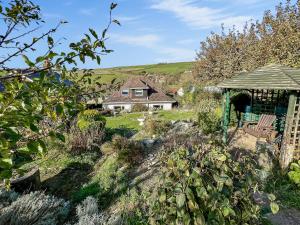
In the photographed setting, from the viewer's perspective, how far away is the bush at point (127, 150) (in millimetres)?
9883

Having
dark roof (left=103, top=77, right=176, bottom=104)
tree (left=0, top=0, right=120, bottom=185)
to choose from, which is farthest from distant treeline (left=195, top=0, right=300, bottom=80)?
tree (left=0, top=0, right=120, bottom=185)

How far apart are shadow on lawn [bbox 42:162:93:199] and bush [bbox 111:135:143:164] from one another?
4.40ft

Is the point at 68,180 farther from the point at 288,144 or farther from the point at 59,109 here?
the point at 59,109

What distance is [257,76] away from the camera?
39.2ft

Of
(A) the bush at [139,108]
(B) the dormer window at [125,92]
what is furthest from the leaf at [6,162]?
(B) the dormer window at [125,92]

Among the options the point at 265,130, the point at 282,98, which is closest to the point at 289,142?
the point at 265,130

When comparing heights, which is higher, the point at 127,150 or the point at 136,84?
the point at 127,150

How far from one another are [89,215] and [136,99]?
36026mm

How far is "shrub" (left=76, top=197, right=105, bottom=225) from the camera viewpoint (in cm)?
564

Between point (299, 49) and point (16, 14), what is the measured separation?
2006cm

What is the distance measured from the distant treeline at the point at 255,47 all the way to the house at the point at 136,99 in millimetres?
9949

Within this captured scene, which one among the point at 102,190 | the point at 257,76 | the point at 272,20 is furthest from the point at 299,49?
the point at 102,190

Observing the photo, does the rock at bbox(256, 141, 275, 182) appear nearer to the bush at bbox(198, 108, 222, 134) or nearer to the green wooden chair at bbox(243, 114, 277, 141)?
the green wooden chair at bbox(243, 114, 277, 141)

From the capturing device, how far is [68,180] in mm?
9594
